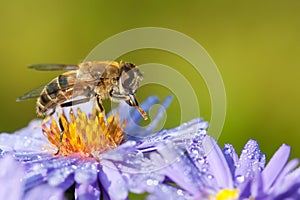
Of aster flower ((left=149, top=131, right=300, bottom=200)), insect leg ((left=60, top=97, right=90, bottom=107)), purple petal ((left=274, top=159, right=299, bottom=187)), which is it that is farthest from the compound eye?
purple petal ((left=274, top=159, right=299, bottom=187))

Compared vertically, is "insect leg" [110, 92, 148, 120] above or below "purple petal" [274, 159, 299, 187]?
above

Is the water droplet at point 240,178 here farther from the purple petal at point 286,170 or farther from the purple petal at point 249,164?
Answer: the purple petal at point 286,170

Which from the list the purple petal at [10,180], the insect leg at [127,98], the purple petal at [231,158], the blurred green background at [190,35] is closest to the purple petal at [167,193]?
the purple petal at [231,158]

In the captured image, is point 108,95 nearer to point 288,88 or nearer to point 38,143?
point 38,143

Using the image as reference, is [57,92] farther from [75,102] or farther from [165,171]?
[165,171]

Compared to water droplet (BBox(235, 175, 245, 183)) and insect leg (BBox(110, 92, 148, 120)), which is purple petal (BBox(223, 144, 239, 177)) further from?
insect leg (BBox(110, 92, 148, 120))

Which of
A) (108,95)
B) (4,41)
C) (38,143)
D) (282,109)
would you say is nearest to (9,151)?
(38,143)
